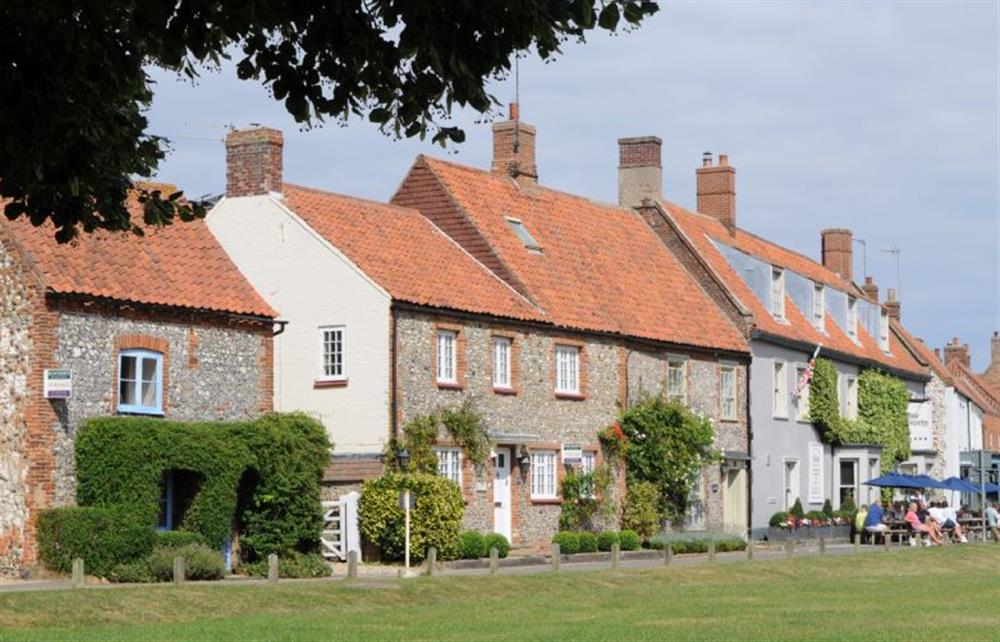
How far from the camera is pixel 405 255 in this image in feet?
139

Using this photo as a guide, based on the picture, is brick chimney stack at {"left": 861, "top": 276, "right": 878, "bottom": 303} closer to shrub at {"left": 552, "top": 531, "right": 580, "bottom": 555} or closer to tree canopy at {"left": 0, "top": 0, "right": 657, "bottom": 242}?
shrub at {"left": 552, "top": 531, "right": 580, "bottom": 555}

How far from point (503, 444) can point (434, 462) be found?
3298 millimetres

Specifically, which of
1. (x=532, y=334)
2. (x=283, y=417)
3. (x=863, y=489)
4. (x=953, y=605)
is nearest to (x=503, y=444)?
(x=532, y=334)

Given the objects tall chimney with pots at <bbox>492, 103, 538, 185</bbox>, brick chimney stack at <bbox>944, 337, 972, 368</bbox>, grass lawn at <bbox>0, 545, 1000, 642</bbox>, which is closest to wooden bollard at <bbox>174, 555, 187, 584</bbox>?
grass lawn at <bbox>0, 545, 1000, 642</bbox>

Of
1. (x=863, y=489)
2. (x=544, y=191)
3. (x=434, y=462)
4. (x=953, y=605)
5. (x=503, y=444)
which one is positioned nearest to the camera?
(x=953, y=605)

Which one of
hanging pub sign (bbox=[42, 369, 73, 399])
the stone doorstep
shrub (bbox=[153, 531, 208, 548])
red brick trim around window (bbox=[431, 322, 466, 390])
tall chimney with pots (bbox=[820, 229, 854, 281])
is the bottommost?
the stone doorstep

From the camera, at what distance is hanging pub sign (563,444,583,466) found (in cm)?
4409

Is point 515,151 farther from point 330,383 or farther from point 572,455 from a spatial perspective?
point 330,383

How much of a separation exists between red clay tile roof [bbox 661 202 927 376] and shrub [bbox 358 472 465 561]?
693 inches

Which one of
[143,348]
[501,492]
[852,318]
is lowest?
[501,492]

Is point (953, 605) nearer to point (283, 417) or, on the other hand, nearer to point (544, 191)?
point (283, 417)

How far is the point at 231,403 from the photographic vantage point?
36469 mm

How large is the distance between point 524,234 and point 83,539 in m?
18.3

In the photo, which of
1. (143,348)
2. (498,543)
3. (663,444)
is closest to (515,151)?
(663,444)
